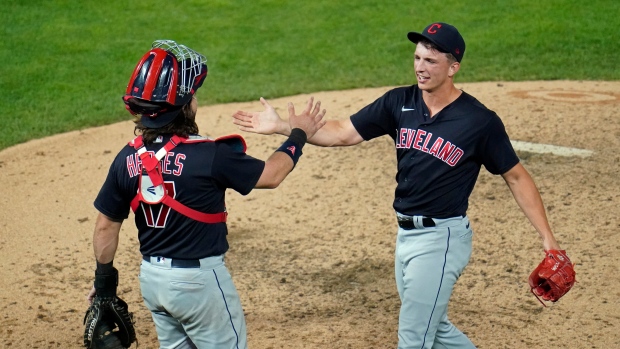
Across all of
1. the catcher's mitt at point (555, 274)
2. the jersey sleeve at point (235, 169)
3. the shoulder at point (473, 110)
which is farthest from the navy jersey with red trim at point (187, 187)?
the catcher's mitt at point (555, 274)

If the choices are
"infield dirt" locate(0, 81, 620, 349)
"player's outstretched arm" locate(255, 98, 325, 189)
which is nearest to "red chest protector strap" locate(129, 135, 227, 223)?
"player's outstretched arm" locate(255, 98, 325, 189)

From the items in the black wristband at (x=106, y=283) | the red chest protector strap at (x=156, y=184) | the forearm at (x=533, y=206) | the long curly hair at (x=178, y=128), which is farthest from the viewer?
the forearm at (x=533, y=206)

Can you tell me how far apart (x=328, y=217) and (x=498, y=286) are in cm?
188

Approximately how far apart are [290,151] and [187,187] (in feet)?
2.05

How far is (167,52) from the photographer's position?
423 centimetres

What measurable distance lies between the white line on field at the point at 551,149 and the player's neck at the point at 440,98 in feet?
13.5

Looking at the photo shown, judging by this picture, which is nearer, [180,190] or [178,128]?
[180,190]

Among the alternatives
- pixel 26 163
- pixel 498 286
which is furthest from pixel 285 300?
pixel 26 163

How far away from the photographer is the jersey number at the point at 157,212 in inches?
162

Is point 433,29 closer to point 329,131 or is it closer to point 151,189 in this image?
point 329,131

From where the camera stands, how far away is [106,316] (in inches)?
181

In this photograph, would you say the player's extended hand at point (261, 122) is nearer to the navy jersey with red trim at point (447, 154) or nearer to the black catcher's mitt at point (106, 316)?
the navy jersey with red trim at point (447, 154)

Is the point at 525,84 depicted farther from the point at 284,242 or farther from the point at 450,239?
the point at 450,239

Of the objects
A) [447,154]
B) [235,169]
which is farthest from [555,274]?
[235,169]
